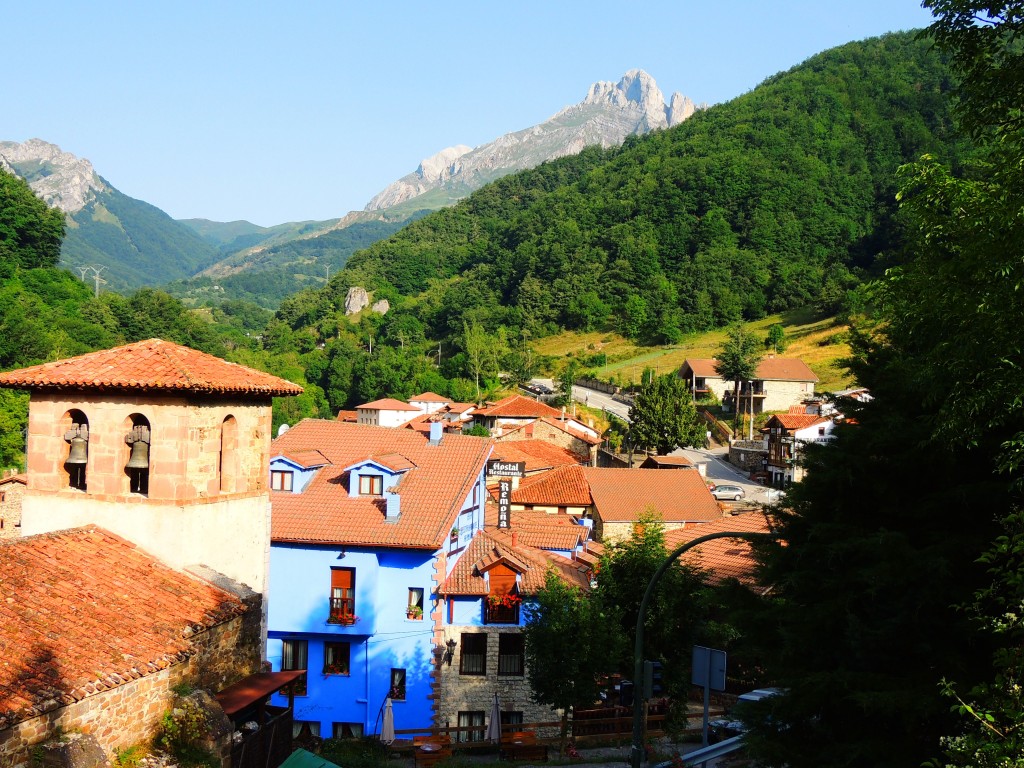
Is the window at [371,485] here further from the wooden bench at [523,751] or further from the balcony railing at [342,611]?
the wooden bench at [523,751]

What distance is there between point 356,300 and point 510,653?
135579 millimetres

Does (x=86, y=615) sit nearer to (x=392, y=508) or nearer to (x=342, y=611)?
(x=342, y=611)

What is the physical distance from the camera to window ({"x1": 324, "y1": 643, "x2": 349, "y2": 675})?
83.4 ft

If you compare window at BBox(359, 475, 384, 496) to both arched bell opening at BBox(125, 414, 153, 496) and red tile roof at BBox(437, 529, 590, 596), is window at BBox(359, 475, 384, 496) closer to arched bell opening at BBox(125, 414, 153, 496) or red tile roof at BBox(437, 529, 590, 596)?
red tile roof at BBox(437, 529, 590, 596)

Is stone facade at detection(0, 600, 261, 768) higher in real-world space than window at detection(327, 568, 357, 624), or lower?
higher

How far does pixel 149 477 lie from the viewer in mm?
11688

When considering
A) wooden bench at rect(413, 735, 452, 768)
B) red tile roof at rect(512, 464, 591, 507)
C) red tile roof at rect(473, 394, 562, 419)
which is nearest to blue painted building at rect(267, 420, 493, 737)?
wooden bench at rect(413, 735, 452, 768)

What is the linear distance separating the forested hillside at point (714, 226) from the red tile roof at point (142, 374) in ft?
340

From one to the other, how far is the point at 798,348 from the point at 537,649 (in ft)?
271

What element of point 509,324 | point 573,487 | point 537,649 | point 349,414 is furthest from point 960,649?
point 509,324

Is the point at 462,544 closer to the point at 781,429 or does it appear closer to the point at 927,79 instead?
the point at 781,429

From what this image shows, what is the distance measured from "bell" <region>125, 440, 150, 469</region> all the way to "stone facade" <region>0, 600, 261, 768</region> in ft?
7.32

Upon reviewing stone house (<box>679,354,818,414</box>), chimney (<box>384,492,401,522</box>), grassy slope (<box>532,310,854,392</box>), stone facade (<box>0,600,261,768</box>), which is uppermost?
grassy slope (<box>532,310,854,392</box>)

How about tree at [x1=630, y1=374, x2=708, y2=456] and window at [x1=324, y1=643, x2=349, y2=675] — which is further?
tree at [x1=630, y1=374, x2=708, y2=456]
